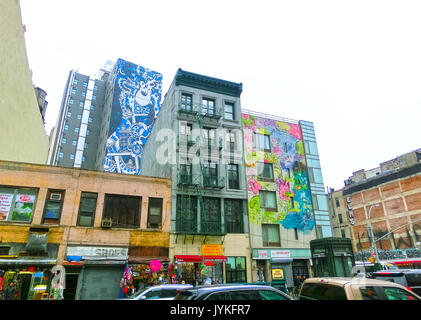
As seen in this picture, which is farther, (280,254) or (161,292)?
(280,254)

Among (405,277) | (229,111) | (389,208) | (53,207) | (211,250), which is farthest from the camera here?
(389,208)

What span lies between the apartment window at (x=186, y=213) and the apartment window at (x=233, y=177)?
422 centimetres

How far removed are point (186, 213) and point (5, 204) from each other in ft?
43.2

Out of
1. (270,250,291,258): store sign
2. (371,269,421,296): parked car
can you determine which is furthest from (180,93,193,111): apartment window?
(371,269,421,296): parked car

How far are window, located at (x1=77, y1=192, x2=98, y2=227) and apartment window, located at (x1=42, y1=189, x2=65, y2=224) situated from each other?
1.38 metres

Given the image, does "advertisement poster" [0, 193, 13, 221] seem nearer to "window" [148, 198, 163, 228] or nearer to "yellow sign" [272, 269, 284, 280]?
"window" [148, 198, 163, 228]

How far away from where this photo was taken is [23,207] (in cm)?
1944

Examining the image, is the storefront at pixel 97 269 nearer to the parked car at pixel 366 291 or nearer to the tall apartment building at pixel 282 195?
the tall apartment building at pixel 282 195

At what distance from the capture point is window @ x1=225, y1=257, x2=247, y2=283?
23328 mm

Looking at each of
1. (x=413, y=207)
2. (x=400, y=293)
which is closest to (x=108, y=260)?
(x=400, y=293)

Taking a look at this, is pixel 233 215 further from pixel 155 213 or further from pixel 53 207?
pixel 53 207

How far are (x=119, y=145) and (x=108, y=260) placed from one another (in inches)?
2029

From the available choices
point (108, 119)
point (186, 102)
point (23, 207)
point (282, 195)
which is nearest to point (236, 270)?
point (282, 195)
